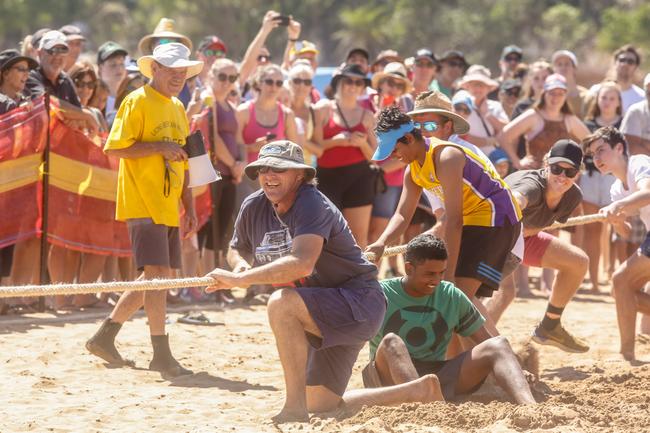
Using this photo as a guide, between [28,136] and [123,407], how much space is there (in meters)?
3.55

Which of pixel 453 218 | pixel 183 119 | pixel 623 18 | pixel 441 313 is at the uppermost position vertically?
pixel 623 18

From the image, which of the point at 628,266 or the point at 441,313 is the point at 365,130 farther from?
the point at 441,313

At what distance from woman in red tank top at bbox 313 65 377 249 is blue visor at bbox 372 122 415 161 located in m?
4.28

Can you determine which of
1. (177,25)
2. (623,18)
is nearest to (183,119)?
(623,18)

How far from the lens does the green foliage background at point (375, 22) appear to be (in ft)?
166

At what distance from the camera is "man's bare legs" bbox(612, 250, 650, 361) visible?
8.07m

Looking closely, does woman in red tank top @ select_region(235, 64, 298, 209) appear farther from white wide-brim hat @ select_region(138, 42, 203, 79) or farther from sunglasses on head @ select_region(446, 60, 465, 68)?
white wide-brim hat @ select_region(138, 42, 203, 79)

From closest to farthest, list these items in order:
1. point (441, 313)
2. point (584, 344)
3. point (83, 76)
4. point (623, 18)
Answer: point (441, 313), point (584, 344), point (83, 76), point (623, 18)

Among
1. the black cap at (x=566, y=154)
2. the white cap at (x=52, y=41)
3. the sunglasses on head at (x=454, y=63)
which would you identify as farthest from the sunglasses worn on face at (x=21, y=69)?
the sunglasses on head at (x=454, y=63)

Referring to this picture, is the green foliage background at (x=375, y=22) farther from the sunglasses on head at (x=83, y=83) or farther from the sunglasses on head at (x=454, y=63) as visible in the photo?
the sunglasses on head at (x=83, y=83)

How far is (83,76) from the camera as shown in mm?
10031

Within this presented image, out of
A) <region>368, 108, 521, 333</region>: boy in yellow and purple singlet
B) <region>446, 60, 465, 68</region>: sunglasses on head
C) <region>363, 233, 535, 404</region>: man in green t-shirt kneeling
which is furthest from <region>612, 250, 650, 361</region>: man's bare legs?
<region>446, 60, 465, 68</region>: sunglasses on head

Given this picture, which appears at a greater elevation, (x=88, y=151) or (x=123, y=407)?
(x=88, y=151)

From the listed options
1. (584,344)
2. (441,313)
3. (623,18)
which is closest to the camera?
(441,313)
